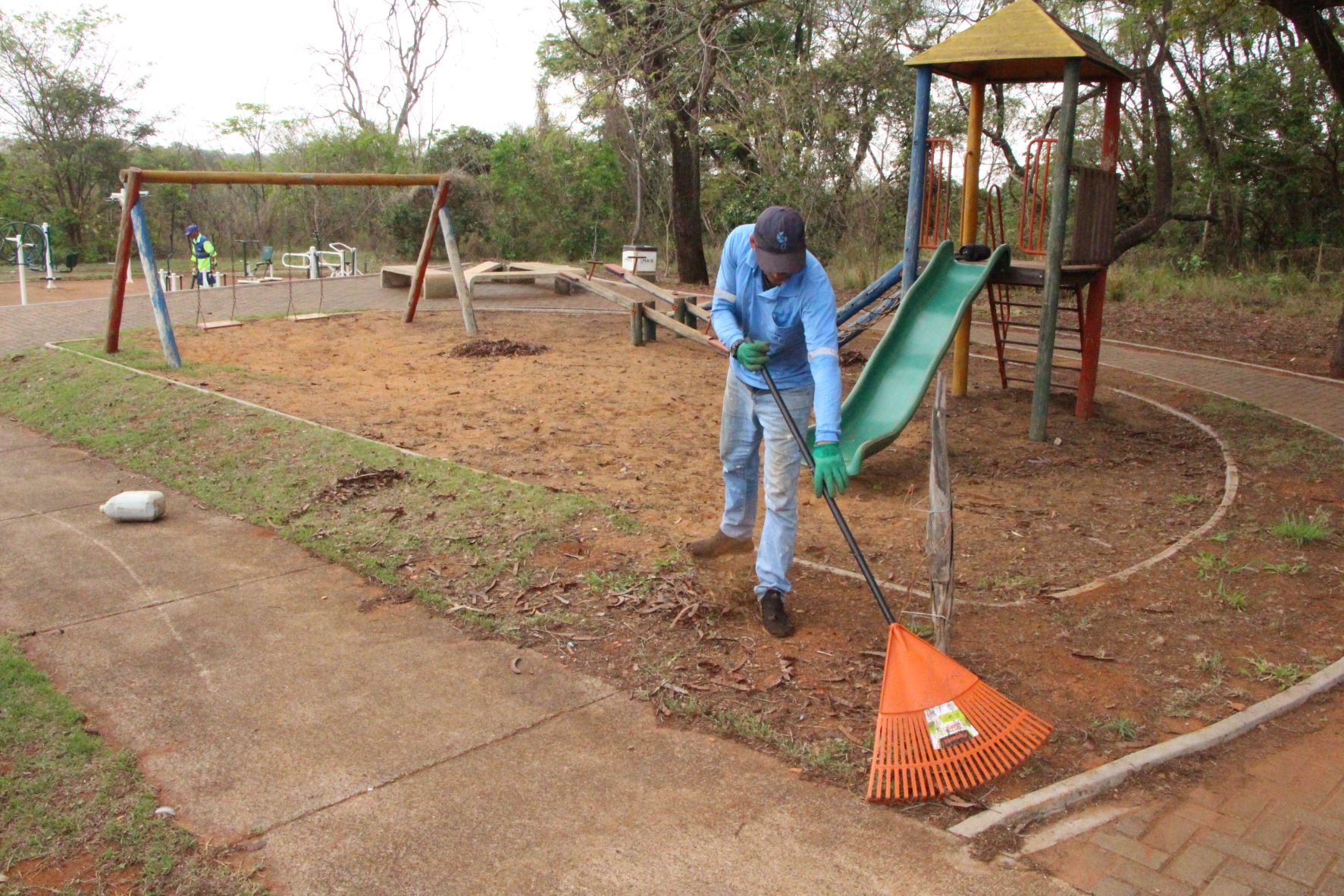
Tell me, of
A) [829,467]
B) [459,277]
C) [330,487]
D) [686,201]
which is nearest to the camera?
[829,467]

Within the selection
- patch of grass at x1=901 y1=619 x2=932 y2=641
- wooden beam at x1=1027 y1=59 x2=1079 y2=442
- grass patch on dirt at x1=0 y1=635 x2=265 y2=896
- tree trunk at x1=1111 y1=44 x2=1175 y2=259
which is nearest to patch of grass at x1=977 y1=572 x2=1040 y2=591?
patch of grass at x1=901 y1=619 x2=932 y2=641

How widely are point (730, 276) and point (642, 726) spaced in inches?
75.0

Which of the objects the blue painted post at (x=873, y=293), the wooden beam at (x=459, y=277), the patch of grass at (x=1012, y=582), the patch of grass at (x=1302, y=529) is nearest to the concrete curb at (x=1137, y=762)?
the patch of grass at (x=1012, y=582)

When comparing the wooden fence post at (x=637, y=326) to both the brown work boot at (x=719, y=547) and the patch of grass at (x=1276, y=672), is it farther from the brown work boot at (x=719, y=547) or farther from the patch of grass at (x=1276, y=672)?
the patch of grass at (x=1276, y=672)

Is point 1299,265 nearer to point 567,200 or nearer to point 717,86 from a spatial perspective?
point 717,86

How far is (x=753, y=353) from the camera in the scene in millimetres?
4359

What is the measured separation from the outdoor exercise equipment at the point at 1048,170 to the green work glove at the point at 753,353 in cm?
423

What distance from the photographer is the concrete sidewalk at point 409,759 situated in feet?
9.74

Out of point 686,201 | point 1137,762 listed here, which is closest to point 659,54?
point 686,201

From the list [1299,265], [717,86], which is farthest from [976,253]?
[1299,265]

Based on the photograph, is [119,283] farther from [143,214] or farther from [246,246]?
[246,246]

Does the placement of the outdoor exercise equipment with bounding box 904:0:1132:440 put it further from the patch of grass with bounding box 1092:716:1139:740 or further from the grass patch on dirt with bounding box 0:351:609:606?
the patch of grass with bounding box 1092:716:1139:740

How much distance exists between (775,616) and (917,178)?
216 inches

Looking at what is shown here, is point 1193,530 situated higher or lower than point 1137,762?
higher
